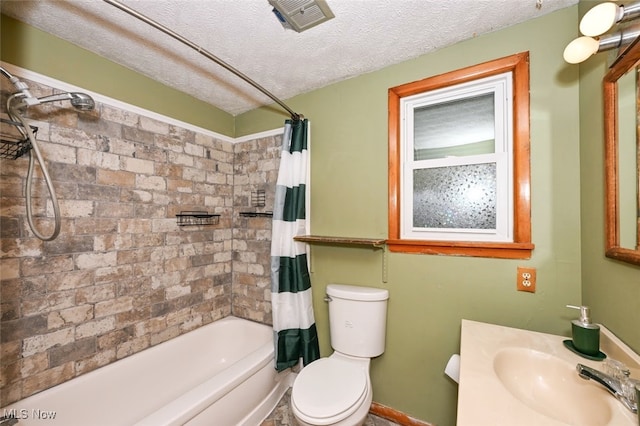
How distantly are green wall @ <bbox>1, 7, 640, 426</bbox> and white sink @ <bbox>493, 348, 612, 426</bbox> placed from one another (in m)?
0.23

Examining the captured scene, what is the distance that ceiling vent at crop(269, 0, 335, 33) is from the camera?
118 centimetres

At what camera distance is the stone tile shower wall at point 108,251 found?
130 centimetres

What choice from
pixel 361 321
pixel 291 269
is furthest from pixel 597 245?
pixel 291 269

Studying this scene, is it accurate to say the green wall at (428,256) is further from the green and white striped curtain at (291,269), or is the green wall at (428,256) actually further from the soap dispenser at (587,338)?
the soap dispenser at (587,338)

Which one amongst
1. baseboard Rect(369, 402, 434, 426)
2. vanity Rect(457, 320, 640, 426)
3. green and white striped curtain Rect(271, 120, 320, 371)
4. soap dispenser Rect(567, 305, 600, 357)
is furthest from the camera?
green and white striped curtain Rect(271, 120, 320, 371)

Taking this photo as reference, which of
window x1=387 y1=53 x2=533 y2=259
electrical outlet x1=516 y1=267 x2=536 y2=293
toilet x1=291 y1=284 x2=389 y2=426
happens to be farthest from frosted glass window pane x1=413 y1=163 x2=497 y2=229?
toilet x1=291 y1=284 x2=389 y2=426

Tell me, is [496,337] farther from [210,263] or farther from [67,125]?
[67,125]

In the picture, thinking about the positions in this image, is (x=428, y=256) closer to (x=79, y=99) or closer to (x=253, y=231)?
(x=253, y=231)

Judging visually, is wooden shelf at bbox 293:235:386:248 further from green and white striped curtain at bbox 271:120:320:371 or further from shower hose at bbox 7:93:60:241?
shower hose at bbox 7:93:60:241

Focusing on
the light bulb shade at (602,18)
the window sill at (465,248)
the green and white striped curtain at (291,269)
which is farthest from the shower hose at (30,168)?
the light bulb shade at (602,18)

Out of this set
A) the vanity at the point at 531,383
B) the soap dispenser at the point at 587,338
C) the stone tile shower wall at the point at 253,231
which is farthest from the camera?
the stone tile shower wall at the point at 253,231

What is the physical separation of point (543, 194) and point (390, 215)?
31.1 inches

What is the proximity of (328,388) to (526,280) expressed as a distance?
1191 millimetres

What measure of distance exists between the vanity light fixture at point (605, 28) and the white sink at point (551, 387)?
45.6 inches
